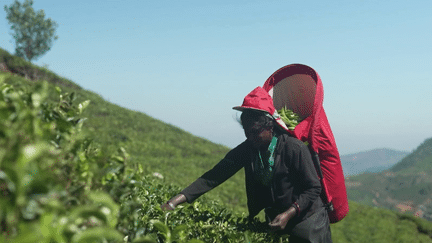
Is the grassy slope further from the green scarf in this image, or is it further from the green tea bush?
the green tea bush

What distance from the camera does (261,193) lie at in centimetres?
365

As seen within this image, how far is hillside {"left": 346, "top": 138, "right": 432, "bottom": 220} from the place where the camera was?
9062cm

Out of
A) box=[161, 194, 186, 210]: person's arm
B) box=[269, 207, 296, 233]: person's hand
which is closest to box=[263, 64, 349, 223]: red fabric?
box=[269, 207, 296, 233]: person's hand

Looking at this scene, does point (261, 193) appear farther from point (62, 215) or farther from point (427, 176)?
point (427, 176)

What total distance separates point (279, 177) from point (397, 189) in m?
117

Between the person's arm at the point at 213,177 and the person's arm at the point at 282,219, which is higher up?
the person's arm at the point at 213,177

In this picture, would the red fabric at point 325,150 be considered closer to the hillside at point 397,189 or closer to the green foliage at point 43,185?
the green foliage at point 43,185

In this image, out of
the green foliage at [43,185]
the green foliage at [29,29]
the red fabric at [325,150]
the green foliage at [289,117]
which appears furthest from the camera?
the green foliage at [29,29]

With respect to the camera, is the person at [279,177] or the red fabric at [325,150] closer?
the person at [279,177]

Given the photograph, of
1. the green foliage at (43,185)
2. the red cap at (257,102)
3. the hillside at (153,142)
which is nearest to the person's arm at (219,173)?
the red cap at (257,102)

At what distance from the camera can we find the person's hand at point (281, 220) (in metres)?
3.10

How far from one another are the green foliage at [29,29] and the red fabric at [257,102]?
42.9 m

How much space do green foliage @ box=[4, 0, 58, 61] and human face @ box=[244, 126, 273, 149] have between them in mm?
42946

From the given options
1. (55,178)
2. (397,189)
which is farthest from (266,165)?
(397,189)
